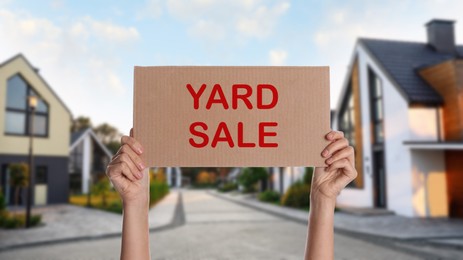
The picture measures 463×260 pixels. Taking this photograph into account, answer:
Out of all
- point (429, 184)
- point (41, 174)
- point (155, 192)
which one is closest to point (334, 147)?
point (429, 184)

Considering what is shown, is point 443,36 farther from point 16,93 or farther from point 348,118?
point 16,93

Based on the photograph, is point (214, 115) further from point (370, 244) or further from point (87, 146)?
point (87, 146)

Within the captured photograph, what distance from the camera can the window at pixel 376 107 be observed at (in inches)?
742

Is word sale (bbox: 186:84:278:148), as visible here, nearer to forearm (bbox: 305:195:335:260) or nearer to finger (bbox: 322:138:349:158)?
finger (bbox: 322:138:349:158)

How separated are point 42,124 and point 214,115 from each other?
2567 centimetres

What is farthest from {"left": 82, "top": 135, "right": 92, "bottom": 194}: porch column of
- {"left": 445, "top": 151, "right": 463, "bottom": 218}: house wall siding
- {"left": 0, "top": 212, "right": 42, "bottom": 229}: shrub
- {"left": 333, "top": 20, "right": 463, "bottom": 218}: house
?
{"left": 445, "top": 151, "right": 463, "bottom": 218}: house wall siding

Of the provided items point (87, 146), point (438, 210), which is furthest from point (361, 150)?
point (87, 146)

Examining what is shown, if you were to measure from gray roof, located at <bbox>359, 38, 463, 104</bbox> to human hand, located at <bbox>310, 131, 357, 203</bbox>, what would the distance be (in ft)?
51.7

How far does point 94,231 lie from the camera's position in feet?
41.9

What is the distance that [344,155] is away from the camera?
1.90m

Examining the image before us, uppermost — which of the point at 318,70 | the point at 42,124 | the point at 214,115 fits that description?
the point at 42,124

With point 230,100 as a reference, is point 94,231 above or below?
below

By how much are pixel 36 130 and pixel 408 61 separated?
68.3 ft

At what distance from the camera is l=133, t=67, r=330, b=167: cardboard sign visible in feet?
6.48
